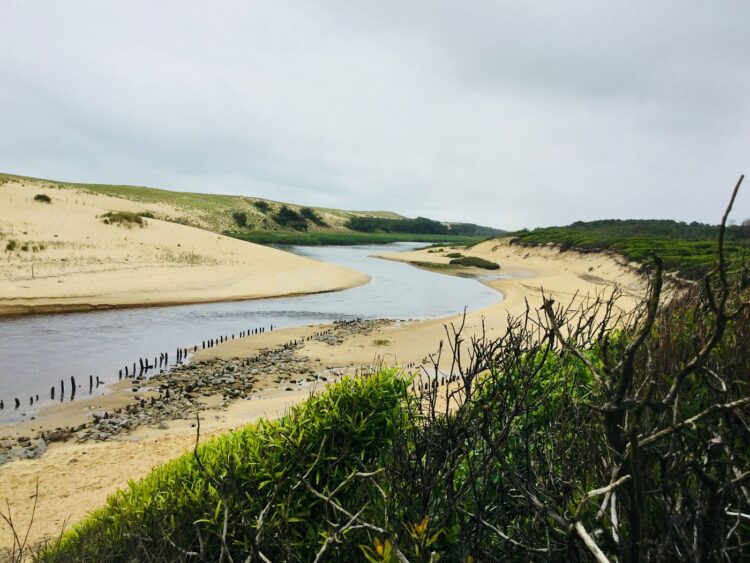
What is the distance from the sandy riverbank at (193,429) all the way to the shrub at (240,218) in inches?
2529

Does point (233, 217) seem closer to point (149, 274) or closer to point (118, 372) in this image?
Answer: point (149, 274)

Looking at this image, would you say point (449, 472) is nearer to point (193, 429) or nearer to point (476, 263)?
point (193, 429)

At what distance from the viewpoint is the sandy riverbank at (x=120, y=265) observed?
2386cm

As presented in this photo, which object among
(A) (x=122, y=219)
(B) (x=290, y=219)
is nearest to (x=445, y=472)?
(A) (x=122, y=219)

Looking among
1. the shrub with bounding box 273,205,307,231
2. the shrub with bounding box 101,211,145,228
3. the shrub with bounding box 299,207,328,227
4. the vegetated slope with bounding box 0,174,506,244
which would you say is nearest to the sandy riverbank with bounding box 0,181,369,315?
the shrub with bounding box 101,211,145,228

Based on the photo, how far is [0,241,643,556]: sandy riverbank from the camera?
749 cm

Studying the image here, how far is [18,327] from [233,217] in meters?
72.3

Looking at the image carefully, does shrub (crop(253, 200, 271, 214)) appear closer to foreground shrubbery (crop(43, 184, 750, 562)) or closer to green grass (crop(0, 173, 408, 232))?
green grass (crop(0, 173, 408, 232))

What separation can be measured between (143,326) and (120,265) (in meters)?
13.1

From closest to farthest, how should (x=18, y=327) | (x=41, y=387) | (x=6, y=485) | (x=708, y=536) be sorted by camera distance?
(x=708, y=536), (x=6, y=485), (x=41, y=387), (x=18, y=327)

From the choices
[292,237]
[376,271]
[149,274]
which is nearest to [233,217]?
[292,237]

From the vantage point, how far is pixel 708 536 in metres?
1.71

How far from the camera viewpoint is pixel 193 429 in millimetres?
10070

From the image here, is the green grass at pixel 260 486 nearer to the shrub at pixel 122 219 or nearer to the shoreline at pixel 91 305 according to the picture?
the shoreline at pixel 91 305
